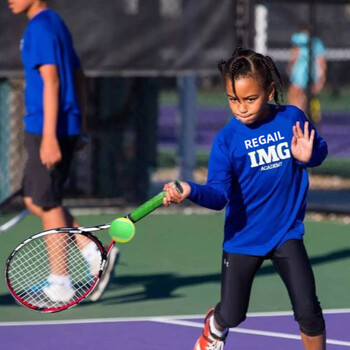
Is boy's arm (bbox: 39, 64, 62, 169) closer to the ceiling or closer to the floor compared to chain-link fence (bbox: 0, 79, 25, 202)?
closer to the ceiling

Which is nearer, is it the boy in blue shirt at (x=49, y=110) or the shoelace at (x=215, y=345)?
the shoelace at (x=215, y=345)

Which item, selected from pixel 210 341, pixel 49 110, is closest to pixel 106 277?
pixel 49 110

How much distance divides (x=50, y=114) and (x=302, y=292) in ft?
A: 8.12

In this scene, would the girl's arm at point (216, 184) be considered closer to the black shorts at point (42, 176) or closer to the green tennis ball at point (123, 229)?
the green tennis ball at point (123, 229)

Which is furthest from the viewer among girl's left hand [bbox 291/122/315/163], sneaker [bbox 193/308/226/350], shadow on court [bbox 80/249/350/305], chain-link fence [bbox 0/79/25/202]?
chain-link fence [bbox 0/79/25/202]

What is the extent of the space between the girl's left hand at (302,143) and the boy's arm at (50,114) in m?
2.24

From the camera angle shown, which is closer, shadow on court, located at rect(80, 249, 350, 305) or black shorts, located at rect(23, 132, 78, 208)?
black shorts, located at rect(23, 132, 78, 208)

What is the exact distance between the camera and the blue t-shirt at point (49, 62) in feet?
25.2

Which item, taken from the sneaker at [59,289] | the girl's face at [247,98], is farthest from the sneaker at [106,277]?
the girl's face at [247,98]

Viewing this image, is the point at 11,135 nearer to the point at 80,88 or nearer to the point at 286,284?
the point at 80,88

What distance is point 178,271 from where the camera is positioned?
9109mm

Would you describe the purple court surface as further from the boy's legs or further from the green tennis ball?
the green tennis ball

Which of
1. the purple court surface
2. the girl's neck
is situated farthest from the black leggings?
the girl's neck

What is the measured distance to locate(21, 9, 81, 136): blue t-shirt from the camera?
768 centimetres
